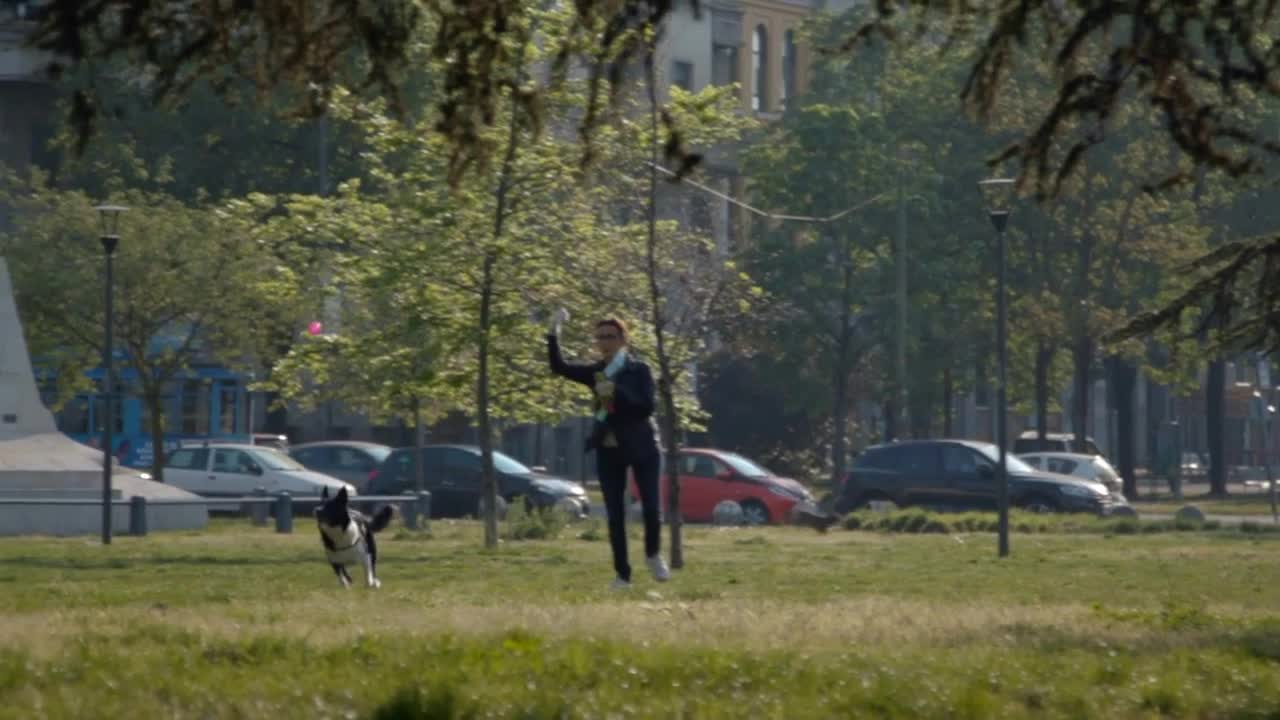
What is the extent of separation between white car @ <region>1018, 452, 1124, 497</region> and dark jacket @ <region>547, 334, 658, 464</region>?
110ft

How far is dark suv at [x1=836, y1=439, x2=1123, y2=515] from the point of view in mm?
39969

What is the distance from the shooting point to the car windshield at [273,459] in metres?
43.0

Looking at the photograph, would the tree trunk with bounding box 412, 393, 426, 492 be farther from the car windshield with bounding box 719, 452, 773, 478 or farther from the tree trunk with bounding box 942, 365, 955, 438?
the tree trunk with bounding box 942, 365, 955, 438

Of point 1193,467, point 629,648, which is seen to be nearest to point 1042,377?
point 1193,467

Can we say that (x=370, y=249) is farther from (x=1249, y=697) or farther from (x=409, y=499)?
(x=1249, y=697)

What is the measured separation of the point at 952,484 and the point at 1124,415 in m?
26.1

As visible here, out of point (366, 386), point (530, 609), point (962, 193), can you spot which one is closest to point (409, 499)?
point (366, 386)

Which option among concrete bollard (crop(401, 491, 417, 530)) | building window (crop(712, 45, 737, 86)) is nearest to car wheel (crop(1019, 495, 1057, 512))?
concrete bollard (crop(401, 491, 417, 530))

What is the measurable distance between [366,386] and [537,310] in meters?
3.24

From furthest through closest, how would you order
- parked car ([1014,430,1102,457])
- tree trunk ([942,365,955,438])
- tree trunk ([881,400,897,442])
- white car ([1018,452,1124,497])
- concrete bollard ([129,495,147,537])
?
tree trunk ([881,400,897,442]) → tree trunk ([942,365,955,438]) → parked car ([1014,430,1102,457]) → white car ([1018,452,1124,497]) → concrete bollard ([129,495,147,537])

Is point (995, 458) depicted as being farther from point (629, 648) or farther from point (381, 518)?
point (629, 648)

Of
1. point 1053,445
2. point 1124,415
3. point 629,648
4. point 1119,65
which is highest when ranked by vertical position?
point 1124,415

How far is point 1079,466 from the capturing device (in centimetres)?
4875

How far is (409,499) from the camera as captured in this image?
33.6 metres
